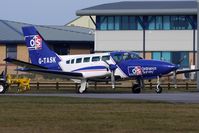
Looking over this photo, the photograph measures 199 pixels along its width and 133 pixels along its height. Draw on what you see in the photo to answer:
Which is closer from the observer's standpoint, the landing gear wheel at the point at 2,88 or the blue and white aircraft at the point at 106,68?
the landing gear wheel at the point at 2,88

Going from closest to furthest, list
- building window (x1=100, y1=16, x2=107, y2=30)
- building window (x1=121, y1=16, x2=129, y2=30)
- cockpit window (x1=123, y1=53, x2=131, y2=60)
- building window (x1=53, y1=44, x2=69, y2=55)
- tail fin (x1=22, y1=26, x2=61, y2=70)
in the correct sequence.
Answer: cockpit window (x1=123, y1=53, x2=131, y2=60) → tail fin (x1=22, y1=26, x2=61, y2=70) → building window (x1=121, y1=16, x2=129, y2=30) → building window (x1=100, y1=16, x2=107, y2=30) → building window (x1=53, y1=44, x2=69, y2=55)

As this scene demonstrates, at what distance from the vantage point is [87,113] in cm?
2528

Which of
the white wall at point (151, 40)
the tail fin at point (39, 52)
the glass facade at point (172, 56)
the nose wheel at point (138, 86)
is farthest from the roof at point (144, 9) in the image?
the nose wheel at point (138, 86)

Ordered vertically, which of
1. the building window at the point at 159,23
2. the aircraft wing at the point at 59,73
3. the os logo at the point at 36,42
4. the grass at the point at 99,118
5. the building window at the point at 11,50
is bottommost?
the grass at the point at 99,118

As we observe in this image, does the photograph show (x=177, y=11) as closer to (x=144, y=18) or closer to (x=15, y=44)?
(x=144, y=18)

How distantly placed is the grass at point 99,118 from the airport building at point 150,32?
5008 cm

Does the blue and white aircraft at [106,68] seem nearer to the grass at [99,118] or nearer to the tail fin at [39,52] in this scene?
the tail fin at [39,52]

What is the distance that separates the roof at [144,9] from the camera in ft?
259

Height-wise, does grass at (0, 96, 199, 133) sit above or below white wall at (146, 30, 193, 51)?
below

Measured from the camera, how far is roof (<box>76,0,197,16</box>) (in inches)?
3110

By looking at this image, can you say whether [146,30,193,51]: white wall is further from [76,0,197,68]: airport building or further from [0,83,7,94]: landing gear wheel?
[0,83,7,94]: landing gear wheel

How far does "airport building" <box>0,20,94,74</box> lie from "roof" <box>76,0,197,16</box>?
403 inches

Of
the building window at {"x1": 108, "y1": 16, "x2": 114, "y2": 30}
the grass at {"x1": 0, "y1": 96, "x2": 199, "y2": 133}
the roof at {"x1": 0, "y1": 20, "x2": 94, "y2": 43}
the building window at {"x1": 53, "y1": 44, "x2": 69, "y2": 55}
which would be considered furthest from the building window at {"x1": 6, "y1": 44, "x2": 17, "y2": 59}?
the grass at {"x1": 0, "y1": 96, "x2": 199, "y2": 133}

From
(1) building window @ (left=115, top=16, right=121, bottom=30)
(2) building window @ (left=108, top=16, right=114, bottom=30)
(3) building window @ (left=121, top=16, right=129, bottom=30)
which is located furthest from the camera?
(2) building window @ (left=108, top=16, right=114, bottom=30)
